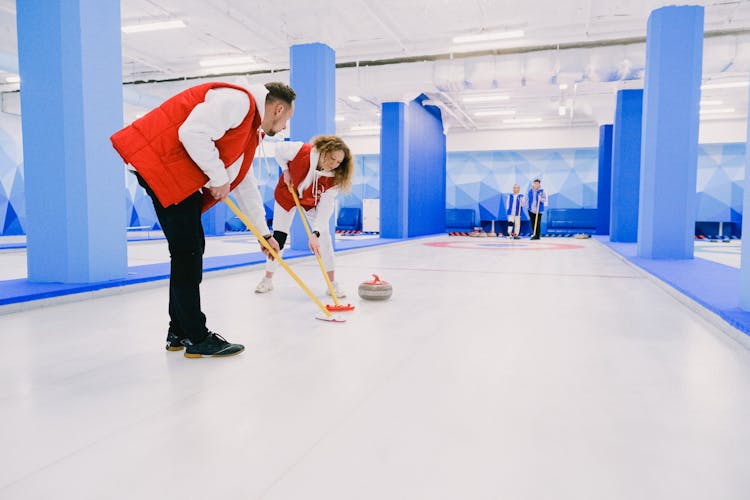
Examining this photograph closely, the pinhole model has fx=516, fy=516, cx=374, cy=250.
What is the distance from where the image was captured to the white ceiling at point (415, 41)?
8.30 m

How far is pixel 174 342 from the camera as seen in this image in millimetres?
2430

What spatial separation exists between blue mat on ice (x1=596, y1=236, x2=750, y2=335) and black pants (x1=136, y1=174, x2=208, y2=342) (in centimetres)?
261

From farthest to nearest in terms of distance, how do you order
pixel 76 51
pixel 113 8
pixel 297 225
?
1. pixel 297 225
2. pixel 113 8
3. pixel 76 51

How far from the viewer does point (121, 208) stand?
4.39m

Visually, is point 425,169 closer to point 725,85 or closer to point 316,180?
point 725,85

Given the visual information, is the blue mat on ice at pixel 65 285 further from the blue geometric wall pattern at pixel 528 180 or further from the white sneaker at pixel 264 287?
the blue geometric wall pattern at pixel 528 180

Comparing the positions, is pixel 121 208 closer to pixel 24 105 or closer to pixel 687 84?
pixel 24 105

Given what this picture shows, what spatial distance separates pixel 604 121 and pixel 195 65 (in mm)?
11377

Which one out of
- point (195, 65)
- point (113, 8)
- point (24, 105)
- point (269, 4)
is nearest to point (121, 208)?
point (24, 105)

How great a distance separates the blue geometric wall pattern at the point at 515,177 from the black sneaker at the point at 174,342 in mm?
18272

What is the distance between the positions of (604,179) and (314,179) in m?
13.3

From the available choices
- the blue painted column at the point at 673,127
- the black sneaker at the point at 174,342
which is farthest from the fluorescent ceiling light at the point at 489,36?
the black sneaker at the point at 174,342

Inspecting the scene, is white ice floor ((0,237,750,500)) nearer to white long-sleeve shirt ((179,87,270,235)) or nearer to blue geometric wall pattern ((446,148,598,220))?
white long-sleeve shirt ((179,87,270,235))

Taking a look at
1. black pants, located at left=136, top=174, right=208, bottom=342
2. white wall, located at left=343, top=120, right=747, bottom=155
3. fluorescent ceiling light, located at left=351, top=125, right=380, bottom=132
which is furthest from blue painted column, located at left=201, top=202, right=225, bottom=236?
black pants, located at left=136, top=174, right=208, bottom=342
